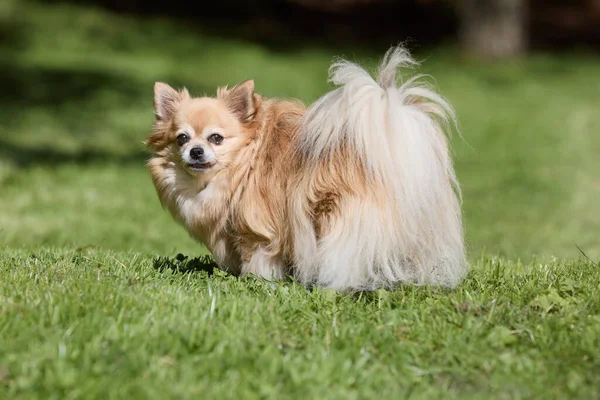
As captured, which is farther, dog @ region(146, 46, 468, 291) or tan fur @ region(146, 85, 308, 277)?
tan fur @ region(146, 85, 308, 277)

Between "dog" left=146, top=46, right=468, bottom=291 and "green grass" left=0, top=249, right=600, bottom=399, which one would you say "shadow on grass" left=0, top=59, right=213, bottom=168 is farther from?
"green grass" left=0, top=249, right=600, bottom=399

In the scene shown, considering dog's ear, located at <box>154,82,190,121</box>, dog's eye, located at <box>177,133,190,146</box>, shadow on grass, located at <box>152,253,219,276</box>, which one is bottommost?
shadow on grass, located at <box>152,253,219,276</box>

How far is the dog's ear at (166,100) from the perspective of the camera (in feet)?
17.3

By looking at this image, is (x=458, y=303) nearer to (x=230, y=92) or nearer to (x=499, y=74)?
(x=230, y=92)

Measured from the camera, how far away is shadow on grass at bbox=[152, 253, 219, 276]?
531cm

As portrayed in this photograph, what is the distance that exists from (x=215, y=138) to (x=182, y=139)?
22 centimetres

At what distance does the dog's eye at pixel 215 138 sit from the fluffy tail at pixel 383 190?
535mm

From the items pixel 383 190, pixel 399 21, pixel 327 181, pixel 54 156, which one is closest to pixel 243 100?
pixel 327 181

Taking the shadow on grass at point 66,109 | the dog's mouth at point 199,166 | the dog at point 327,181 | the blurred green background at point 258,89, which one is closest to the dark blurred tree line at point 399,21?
the blurred green background at point 258,89

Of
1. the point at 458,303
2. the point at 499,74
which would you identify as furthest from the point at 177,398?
the point at 499,74

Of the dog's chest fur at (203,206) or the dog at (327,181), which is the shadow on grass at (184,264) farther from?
the dog at (327,181)

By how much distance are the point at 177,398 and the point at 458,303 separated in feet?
5.65

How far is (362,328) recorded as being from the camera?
13.4ft

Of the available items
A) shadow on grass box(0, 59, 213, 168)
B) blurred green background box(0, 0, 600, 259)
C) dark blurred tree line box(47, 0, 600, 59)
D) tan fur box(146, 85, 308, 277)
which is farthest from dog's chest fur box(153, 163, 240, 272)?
dark blurred tree line box(47, 0, 600, 59)
